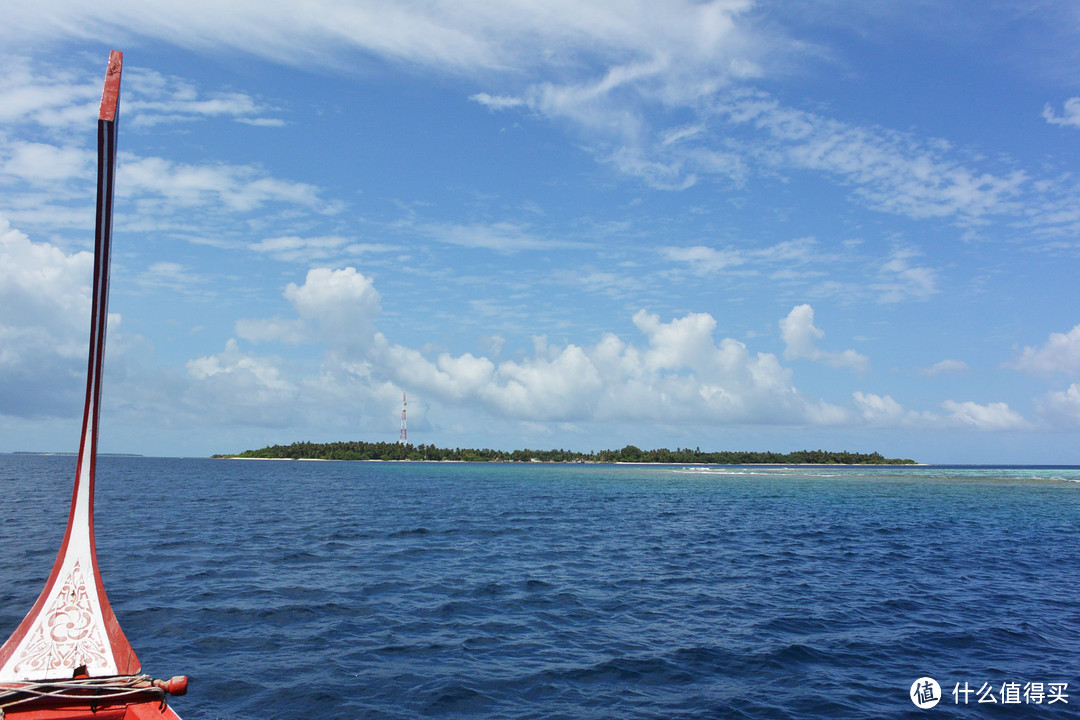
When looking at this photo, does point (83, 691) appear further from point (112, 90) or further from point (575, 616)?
point (575, 616)

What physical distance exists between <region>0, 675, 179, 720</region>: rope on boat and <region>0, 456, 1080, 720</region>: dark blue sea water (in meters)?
5.19

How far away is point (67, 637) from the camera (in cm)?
1186

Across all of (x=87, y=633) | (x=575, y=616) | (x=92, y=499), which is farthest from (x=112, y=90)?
(x=575, y=616)

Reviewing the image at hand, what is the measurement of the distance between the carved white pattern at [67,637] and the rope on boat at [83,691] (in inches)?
16.0

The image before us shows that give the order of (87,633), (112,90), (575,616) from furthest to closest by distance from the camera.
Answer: (575,616) < (87,633) < (112,90)

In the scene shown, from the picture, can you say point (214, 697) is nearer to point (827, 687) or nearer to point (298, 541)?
point (827, 687)

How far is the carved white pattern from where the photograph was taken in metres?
11.5

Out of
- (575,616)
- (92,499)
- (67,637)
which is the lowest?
(575,616)

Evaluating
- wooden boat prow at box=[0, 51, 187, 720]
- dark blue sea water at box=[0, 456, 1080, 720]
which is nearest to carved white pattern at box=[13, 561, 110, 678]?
wooden boat prow at box=[0, 51, 187, 720]

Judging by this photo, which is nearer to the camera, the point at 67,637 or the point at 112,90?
the point at 112,90

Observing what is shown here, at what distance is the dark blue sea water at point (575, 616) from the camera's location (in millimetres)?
17188

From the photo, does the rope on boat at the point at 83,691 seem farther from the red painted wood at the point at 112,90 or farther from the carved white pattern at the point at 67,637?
the red painted wood at the point at 112,90

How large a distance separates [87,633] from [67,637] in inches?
12.7

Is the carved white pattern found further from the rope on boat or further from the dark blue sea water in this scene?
the dark blue sea water
